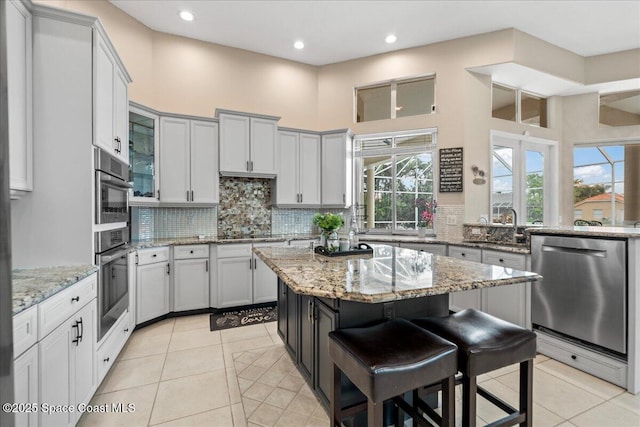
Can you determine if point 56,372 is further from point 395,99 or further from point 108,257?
point 395,99

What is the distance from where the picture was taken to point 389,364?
120 cm

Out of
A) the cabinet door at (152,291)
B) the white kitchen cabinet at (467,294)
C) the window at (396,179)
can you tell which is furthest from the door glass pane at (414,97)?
the cabinet door at (152,291)

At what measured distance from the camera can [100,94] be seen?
209 centimetres

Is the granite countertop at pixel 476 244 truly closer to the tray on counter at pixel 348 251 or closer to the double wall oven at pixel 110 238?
the tray on counter at pixel 348 251

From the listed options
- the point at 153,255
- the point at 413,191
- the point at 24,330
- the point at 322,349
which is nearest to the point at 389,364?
the point at 322,349

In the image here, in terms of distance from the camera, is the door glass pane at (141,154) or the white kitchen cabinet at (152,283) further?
the door glass pane at (141,154)

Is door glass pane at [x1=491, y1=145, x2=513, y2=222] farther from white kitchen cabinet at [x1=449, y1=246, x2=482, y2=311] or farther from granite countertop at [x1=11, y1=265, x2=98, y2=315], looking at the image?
granite countertop at [x1=11, y1=265, x2=98, y2=315]

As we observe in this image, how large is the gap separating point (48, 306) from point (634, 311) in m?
3.70

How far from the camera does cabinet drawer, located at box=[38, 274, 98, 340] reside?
4.52ft

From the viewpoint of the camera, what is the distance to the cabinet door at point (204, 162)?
3.84m

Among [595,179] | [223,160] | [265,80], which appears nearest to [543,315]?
[595,179]

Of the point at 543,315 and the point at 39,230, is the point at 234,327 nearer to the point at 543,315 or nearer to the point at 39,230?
the point at 39,230

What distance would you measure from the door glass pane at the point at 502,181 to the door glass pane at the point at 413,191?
0.98 metres

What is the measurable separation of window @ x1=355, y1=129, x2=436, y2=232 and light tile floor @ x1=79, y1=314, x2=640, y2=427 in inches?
95.4
